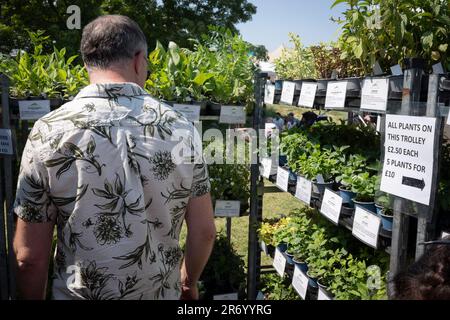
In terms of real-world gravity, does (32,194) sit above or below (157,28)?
below

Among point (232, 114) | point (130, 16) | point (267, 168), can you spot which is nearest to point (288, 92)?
point (232, 114)

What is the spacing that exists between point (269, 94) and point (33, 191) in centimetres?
203

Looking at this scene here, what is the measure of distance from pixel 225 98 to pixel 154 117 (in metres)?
1.45

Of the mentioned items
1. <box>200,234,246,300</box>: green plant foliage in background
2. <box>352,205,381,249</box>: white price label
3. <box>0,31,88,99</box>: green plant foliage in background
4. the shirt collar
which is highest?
<box>0,31,88,99</box>: green plant foliage in background

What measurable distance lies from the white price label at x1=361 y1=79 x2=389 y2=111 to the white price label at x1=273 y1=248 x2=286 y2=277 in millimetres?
1264

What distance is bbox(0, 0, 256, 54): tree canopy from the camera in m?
10.5

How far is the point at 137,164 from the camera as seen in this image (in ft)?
4.14

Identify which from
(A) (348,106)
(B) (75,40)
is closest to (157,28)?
(B) (75,40)

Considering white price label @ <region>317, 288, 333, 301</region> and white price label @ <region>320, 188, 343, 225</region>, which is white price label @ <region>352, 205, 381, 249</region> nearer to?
white price label @ <region>320, 188, 343, 225</region>

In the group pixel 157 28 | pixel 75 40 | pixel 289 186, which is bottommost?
pixel 289 186

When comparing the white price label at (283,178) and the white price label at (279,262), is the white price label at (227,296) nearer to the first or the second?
the white price label at (279,262)

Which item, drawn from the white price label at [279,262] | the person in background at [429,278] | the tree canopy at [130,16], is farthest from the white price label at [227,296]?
the tree canopy at [130,16]

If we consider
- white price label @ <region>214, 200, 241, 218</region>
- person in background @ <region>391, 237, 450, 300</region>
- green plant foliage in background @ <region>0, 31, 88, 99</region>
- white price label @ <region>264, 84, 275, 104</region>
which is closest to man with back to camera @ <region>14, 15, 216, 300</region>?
person in background @ <region>391, 237, 450, 300</region>

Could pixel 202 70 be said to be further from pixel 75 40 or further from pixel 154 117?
pixel 75 40
